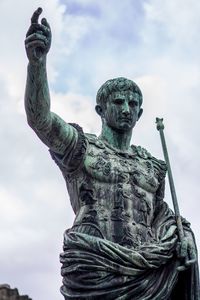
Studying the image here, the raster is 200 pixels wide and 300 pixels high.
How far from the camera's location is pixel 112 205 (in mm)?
8320

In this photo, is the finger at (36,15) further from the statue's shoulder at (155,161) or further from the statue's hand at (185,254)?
the statue's hand at (185,254)

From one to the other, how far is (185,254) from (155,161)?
1.26 m

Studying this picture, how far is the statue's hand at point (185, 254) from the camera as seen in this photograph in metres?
8.20

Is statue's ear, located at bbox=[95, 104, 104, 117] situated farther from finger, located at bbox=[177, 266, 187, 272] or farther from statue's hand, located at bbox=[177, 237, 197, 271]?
finger, located at bbox=[177, 266, 187, 272]

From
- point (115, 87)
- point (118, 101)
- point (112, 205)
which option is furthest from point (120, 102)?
point (112, 205)

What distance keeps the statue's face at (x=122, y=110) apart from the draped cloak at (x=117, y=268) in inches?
46.7

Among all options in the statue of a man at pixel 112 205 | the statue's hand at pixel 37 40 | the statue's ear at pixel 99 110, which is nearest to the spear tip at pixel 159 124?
the statue of a man at pixel 112 205

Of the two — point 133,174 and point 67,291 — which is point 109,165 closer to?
point 133,174

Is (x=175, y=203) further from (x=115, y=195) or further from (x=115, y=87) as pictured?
(x=115, y=87)

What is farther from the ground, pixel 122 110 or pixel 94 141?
pixel 122 110

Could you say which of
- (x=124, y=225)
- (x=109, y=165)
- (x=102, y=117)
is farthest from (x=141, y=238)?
(x=102, y=117)

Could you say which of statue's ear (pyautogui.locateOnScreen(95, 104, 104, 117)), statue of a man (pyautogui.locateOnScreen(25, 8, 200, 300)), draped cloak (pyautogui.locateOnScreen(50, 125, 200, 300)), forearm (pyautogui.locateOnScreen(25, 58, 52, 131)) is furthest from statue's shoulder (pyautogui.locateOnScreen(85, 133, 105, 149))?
draped cloak (pyautogui.locateOnScreen(50, 125, 200, 300))

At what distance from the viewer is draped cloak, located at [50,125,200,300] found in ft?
25.5

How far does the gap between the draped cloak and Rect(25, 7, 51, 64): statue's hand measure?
64.7 inches
